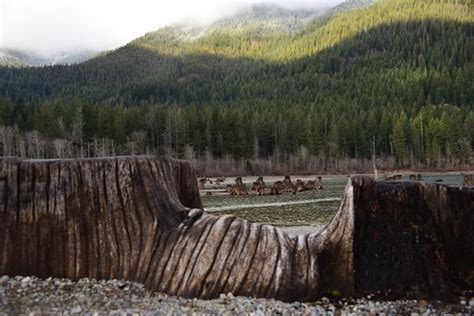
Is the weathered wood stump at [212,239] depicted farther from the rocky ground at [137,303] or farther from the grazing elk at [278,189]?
the grazing elk at [278,189]

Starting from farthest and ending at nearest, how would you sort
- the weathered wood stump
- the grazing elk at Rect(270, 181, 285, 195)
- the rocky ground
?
the grazing elk at Rect(270, 181, 285, 195) < the weathered wood stump < the rocky ground

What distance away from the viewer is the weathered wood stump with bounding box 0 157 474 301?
7930 mm

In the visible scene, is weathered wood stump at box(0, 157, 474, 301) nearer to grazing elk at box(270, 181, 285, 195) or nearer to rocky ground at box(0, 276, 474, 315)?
rocky ground at box(0, 276, 474, 315)

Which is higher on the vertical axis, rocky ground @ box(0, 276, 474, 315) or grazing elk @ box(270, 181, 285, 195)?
rocky ground @ box(0, 276, 474, 315)

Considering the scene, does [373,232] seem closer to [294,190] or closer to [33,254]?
[33,254]

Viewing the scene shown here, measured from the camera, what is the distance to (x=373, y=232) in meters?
8.35

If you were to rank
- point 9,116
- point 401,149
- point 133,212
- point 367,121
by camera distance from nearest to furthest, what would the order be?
point 133,212 → point 9,116 → point 401,149 → point 367,121

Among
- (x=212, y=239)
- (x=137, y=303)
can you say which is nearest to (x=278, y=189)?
(x=212, y=239)

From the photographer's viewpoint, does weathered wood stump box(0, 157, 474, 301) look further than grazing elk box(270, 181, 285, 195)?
No

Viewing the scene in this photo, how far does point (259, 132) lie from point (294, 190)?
65.2m

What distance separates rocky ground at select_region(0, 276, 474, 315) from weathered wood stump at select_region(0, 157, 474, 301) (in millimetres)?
258

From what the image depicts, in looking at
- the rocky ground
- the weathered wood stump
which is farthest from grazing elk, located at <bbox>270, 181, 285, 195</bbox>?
the rocky ground

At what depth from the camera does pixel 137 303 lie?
723 centimetres

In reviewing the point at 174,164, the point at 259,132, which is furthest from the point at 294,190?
the point at 259,132
